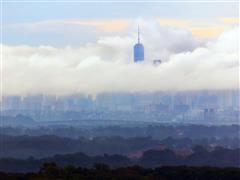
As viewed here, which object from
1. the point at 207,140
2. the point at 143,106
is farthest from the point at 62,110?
the point at 207,140

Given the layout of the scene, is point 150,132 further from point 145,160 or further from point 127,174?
point 127,174

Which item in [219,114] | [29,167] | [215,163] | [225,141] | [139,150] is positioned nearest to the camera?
[29,167]

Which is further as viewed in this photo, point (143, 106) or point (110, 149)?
point (143, 106)

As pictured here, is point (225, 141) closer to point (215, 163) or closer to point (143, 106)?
point (215, 163)

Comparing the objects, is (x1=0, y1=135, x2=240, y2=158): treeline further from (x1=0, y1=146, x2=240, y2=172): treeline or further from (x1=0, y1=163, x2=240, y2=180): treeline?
(x1=0, y1=163, x2=240, y2=180): treeline

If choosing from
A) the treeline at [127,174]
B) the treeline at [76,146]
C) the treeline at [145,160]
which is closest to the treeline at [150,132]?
the treeline at [76,146]

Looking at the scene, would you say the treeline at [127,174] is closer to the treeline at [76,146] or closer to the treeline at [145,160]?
the treeline at [145,160]

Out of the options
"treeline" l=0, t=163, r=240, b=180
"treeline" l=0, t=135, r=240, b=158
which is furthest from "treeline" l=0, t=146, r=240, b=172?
"treeline" l=0, t=163, r=240, b=180

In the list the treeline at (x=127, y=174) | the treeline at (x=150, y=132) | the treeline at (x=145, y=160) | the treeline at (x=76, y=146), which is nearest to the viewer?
the treeline at (x=127, y=174)
